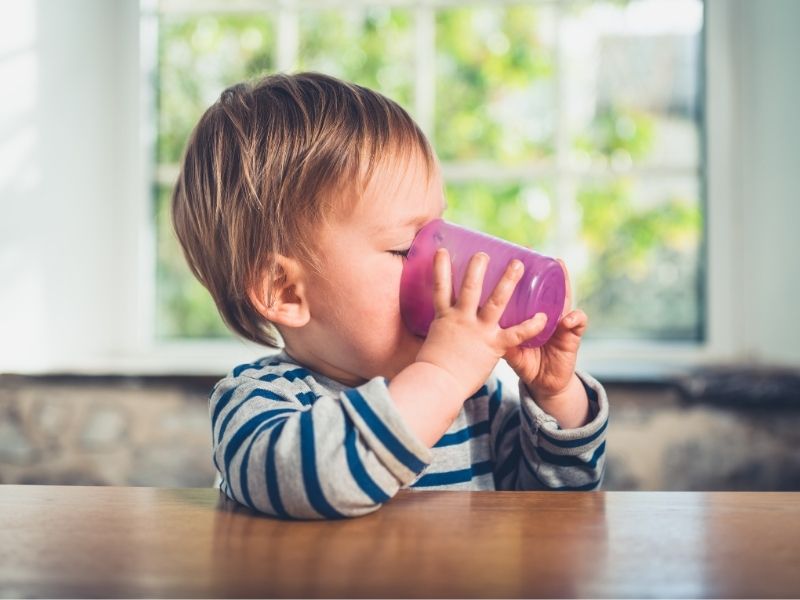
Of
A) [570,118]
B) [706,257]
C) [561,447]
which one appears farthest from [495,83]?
[561,447]

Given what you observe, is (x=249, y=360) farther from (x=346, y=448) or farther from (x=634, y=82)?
(x=346, y=448)

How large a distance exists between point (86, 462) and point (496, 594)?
164 centimetres

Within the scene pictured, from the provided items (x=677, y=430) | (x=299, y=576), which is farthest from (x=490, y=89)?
(x=299, y=576)

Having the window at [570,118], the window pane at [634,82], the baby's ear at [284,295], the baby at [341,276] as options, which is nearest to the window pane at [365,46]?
the window at [570,118]

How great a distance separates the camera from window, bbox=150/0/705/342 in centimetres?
214

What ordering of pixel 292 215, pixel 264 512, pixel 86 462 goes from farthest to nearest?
pixel 86 462 → pixel 292 215 → pixel 264 512

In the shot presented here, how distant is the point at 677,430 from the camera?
1.74 metres

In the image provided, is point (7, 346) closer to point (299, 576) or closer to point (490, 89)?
point (490, 89)

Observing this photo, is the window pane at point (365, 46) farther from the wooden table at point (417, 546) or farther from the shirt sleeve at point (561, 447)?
the wooden table at point (417, 546)

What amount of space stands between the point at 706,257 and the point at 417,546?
1780 mm

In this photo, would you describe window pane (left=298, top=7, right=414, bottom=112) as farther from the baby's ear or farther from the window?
the baby's ear

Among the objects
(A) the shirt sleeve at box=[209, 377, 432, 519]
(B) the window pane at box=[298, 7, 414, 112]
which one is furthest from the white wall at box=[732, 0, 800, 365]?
(A) the shirt sleeve at box=[209, 377, 432, 519]

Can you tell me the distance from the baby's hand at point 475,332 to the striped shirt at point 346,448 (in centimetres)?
8

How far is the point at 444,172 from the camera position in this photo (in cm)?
216
